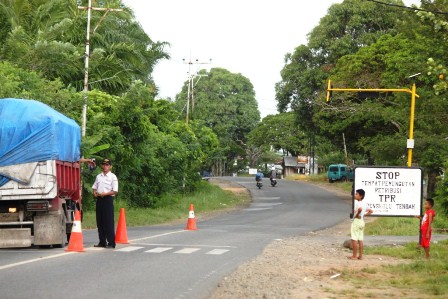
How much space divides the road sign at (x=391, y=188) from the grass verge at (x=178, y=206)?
12.4 meters

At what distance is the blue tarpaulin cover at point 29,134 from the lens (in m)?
18.3

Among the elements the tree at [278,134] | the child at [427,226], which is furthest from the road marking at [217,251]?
the tree at [278,134]

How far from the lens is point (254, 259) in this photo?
58.4 feet

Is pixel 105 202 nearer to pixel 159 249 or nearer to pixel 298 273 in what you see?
pixel 159 249

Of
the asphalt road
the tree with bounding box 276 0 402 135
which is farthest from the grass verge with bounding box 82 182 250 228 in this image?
the asphalt road

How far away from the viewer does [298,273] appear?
50.5 feet

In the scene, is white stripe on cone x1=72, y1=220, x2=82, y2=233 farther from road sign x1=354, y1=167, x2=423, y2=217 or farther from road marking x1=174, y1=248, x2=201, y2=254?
road sign x1=354, y1=167, x2=423, y2=217

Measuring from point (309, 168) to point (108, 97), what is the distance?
8677cm

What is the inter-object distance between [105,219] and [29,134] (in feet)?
7.81

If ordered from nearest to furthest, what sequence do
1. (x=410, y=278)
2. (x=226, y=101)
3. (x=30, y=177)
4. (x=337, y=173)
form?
(x=410, y=278), (x=30, y=177), (x=337, y=173), (x=226, y=101)

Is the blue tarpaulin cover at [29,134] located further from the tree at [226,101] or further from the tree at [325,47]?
the tree at [226,101]

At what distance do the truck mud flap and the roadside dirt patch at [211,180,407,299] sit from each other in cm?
462

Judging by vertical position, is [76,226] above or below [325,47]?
below

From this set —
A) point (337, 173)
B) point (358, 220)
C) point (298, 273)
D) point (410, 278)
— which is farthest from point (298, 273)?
point (337, 173)
